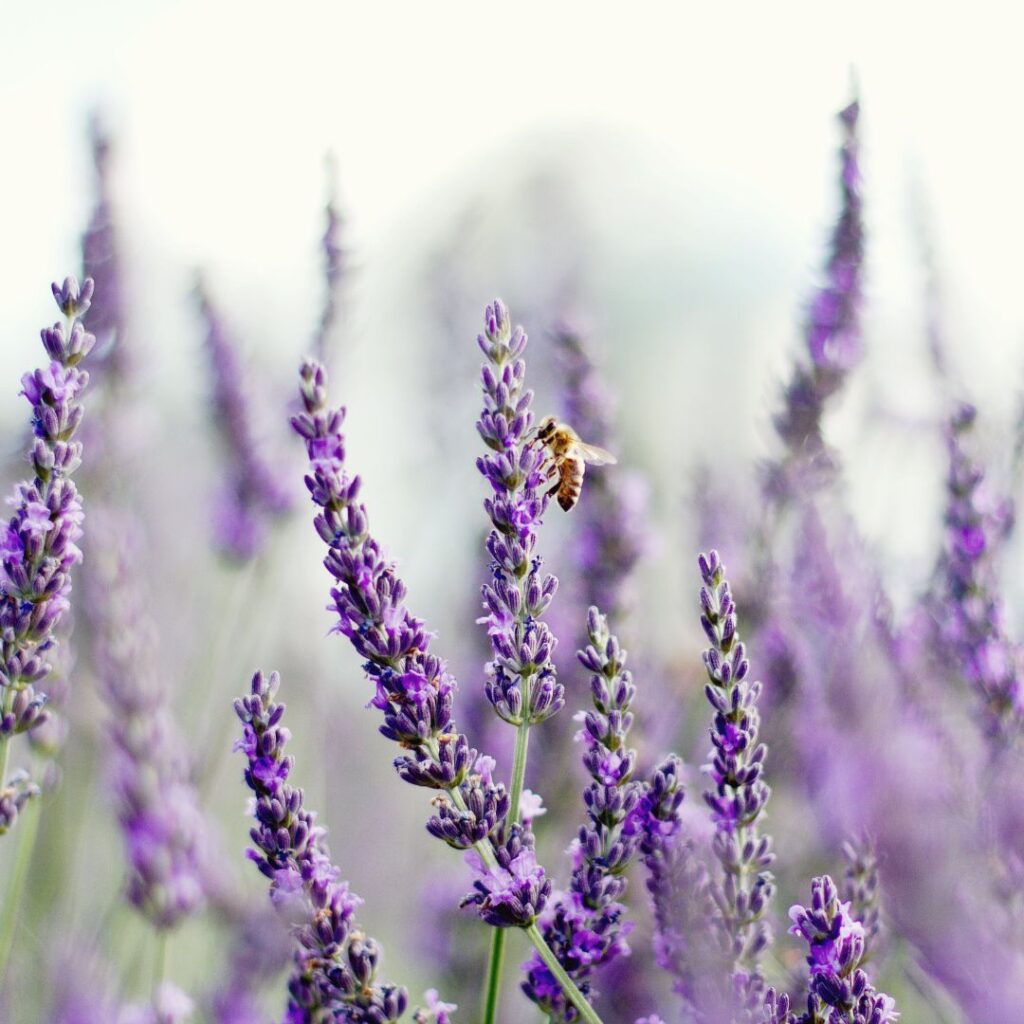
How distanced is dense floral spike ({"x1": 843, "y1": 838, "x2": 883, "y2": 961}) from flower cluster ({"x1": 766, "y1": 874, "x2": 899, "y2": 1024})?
185mm

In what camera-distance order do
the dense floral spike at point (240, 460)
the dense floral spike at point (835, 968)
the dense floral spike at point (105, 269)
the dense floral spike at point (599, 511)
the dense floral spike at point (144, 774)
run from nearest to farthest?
the dense floral spike at point (835, 968) → the dense floral spike at point (144, 774) → the dense floral spike at point (599, 511) → the dense floral spike at point (105, 269) → the dense floral spike at point (240, 460)

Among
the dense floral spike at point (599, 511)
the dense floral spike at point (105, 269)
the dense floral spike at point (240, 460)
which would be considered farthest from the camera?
the dense floral spike at point (240, 460)

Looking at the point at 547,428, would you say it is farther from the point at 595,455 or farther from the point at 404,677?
the point at 404,677

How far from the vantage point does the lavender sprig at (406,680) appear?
85 centimetres

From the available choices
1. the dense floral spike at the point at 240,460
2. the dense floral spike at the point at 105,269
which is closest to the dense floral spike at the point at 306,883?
the dense floral spike at the point at 105,269

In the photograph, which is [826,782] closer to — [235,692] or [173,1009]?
[173,1009]

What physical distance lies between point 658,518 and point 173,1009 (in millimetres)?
2809

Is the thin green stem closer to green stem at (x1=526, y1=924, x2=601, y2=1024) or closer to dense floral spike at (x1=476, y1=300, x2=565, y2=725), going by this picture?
green stem at (x1=526, y1=924, x2=601, y2=1024)

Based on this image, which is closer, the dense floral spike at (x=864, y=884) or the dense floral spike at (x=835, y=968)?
the dense floral spike at (x=835, y=968)

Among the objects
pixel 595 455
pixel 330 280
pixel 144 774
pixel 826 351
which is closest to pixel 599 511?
pixel 595 455

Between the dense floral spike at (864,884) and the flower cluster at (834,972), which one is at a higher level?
the dense floral spike at (864,884)

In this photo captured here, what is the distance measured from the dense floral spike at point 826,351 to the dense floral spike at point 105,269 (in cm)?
98

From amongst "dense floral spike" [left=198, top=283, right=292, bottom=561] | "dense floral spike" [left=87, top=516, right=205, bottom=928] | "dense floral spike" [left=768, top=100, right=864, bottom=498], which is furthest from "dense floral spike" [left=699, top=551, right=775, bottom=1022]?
"dense floral spike" [left=198, top=283, right=292, bottom=561]

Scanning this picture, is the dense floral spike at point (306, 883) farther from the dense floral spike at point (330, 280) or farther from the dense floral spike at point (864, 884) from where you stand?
the dense floral spike at point (330, 280)
